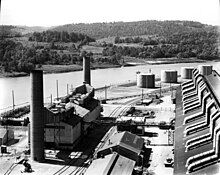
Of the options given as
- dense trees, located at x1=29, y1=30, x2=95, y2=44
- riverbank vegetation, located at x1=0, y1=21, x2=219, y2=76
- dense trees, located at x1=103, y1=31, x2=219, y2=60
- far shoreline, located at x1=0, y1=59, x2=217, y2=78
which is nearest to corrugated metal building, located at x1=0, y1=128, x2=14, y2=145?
far shoreline, located at x1=0, y1=59, x2=217, y2=78

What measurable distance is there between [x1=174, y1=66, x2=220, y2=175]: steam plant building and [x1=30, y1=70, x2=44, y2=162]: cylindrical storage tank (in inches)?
163

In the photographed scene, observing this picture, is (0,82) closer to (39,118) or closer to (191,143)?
(39,118)

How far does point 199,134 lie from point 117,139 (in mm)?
4082

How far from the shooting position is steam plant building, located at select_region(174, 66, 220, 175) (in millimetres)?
6527

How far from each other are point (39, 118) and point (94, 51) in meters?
42.1

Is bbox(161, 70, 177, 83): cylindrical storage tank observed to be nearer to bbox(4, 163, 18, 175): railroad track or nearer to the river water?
the river water

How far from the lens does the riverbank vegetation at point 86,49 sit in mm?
36812

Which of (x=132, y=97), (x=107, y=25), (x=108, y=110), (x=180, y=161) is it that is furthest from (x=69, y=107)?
(x=107, y=25)

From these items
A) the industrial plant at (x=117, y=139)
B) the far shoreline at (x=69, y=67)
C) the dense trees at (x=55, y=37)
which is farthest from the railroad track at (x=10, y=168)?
the dense trees at (x=55, y=37)

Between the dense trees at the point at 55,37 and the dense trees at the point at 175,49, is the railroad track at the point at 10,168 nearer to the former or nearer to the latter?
the dense trees at the point at 175,49

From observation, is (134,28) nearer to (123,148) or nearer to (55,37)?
(55,37)

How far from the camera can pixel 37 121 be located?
11.9m

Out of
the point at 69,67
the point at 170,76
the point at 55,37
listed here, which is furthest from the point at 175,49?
the point at 170,76

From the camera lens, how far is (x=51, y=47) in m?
47.6
